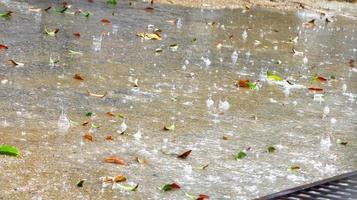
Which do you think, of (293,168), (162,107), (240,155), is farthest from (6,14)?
(293,168)

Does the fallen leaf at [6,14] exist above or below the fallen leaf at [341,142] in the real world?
above

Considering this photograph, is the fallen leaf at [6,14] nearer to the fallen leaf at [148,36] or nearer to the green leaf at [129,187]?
the fallen leaf at [148,36]

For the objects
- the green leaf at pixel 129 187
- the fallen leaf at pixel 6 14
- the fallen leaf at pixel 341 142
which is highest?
the fallen leaf at pixel 6 14

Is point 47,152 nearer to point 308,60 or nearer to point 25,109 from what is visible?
point 25,109

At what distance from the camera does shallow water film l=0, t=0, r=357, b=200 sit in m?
3.24

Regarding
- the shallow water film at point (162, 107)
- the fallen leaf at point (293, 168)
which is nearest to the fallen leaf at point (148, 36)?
the shallow water film at point (162, 107)

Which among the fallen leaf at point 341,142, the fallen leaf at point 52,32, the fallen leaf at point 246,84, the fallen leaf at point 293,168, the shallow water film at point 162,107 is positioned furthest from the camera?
the fallen leaf at point 52,32

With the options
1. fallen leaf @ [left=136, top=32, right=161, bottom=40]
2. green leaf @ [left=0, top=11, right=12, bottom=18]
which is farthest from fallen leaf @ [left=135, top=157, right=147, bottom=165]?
green leaf @ [left=0, top=11, right=12, bottom=18]

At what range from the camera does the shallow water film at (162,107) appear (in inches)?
128

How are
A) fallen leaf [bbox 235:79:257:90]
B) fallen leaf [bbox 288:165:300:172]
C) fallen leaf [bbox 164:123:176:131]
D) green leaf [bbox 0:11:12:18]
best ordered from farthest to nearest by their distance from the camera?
green leaf [bbox 0:11:12:18] → fallen leaf [bbox 235:79:257:90] → fallen leaf [bbox 164:123:176:131] → fallen leaf [bbox 288:165:300:172]

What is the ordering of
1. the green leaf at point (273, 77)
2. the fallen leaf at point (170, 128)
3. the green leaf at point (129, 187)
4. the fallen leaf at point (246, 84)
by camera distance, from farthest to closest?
the green leaf at point (273, 77)
the fallen leaf at point (246, 84)
the fallen leaf at point (170, 128)
the green leaf at point (129, 187)

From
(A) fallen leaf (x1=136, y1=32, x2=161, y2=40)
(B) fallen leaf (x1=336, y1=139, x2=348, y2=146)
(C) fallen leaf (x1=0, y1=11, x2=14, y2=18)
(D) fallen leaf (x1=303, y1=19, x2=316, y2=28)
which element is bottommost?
(B) fallen leaf (x1=336, y1=139, x2=348, y2=146)

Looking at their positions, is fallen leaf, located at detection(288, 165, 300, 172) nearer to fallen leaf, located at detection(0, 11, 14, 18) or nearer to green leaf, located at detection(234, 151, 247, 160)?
green leaf, located at detection(234, 151, 247, 160)

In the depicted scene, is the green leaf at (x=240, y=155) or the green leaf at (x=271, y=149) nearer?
the green leaf at (x=240, y=155)
